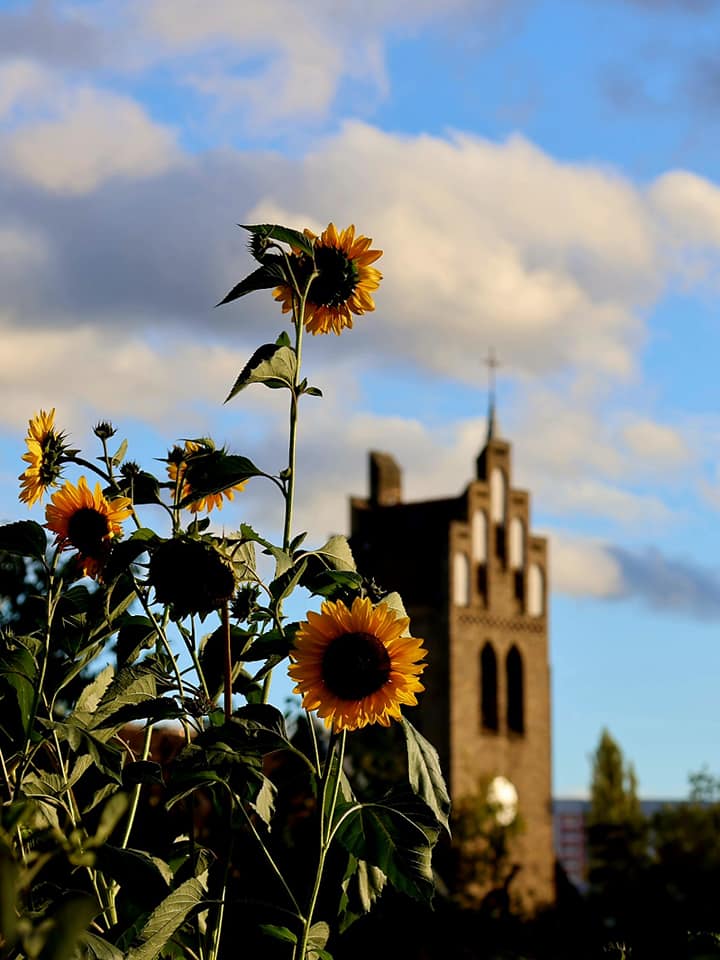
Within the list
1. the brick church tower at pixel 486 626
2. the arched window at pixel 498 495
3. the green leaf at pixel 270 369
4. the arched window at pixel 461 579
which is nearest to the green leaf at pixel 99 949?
the green leaf at pixel 270 369

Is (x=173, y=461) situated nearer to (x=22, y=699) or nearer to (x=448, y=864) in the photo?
(x=22, y=699)

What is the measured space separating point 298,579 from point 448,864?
2236cm

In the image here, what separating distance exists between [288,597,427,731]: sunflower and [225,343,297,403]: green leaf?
39cm

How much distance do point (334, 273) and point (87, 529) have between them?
586mm

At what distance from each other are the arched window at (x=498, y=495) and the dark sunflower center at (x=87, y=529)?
113 feet

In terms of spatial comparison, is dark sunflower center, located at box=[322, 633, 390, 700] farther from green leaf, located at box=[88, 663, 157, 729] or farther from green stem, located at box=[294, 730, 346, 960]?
green leaf, located at box=[88, 663, 157, 729]

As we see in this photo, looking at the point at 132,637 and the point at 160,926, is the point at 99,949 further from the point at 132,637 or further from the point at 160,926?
the point at 132,637

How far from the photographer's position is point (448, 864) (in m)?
24.0

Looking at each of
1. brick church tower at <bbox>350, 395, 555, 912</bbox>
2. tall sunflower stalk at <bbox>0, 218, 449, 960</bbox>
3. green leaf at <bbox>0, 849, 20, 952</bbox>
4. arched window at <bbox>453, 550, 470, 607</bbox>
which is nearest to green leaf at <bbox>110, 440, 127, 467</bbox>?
tall sunflower stalk at <bbox>0, 218, 449, 960</bbox>

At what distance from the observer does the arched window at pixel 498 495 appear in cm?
3672

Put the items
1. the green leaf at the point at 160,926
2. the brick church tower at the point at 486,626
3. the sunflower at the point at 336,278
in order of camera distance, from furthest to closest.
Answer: the brick church tower at the point at 486,626
the sunflower at the point at 336,278
the green leaf at the point at 160,926

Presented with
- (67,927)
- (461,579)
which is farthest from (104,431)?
(461,579)

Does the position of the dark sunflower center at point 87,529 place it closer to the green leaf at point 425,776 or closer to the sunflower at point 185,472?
the sunflower at point 185,472

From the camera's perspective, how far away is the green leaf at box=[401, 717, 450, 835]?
2.28 metres
